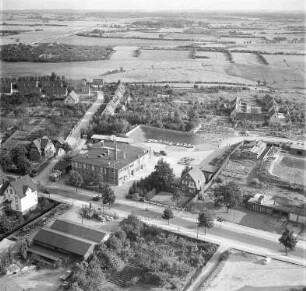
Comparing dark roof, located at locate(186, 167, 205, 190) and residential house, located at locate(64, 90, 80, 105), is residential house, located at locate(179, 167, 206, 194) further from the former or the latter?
residential house, located at locate(64, 90, 80, 105)

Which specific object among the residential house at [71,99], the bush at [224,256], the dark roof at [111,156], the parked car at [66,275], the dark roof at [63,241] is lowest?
the parked car at [66,275]

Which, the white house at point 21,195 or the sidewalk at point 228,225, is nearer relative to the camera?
the sidewalk at point 228,225

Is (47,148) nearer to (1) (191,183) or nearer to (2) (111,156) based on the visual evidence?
(2) (111,156)

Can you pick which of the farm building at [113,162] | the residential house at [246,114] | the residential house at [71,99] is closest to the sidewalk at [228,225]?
the farm building at [113,162]

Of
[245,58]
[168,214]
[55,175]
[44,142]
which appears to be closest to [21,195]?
[55,175]

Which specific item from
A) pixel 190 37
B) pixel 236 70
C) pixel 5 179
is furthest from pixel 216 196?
pixel 190 37

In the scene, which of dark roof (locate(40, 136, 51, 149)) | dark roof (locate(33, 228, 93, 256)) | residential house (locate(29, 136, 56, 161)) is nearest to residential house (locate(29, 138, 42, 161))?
residential house (locate(29, 136, 56, 161))

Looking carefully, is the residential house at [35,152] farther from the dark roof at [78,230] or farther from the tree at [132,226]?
the tree at [132,226]
